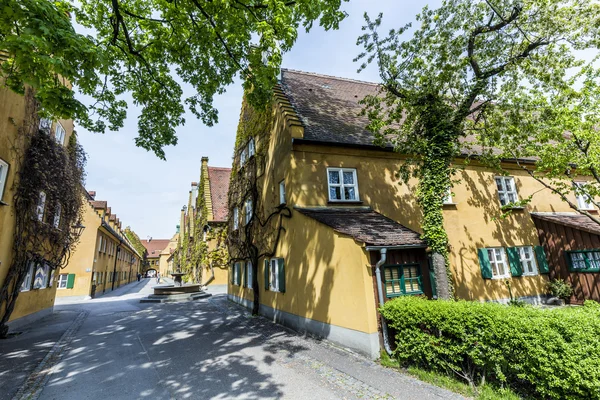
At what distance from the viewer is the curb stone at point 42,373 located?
5.85 metres

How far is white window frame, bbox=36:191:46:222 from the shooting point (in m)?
12.8

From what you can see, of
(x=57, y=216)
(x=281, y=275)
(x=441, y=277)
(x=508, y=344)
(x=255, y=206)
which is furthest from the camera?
(x=255, y=206)

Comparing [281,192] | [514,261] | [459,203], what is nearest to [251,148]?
[281,192]

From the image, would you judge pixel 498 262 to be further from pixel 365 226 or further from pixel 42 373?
pixel 42 373

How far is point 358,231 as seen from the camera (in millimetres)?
8578

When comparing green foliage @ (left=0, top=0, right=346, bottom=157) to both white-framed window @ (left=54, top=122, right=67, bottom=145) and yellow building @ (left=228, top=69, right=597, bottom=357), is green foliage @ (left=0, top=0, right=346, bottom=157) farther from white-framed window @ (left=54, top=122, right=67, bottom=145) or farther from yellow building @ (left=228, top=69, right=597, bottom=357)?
white-framed window @ (left=54, top=122, right=67, bottom=145)

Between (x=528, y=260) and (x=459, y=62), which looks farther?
(x=528, y=260)

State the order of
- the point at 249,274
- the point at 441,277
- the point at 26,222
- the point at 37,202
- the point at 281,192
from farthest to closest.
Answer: the point at 249,274 < the point at 37,202 < the point at 281,192 < the point at 26,222 < the point at 441,277

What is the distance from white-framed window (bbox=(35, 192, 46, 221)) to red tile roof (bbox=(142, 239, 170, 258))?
306 feet

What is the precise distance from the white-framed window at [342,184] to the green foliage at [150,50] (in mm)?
3995

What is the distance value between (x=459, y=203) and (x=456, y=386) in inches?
377

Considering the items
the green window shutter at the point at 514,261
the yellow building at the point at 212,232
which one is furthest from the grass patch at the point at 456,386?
the yellow building at the point at 212,232

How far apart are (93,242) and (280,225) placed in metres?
22.5

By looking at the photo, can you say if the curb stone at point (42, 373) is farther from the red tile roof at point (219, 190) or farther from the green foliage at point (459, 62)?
the red tile roof at point (219, 190)
